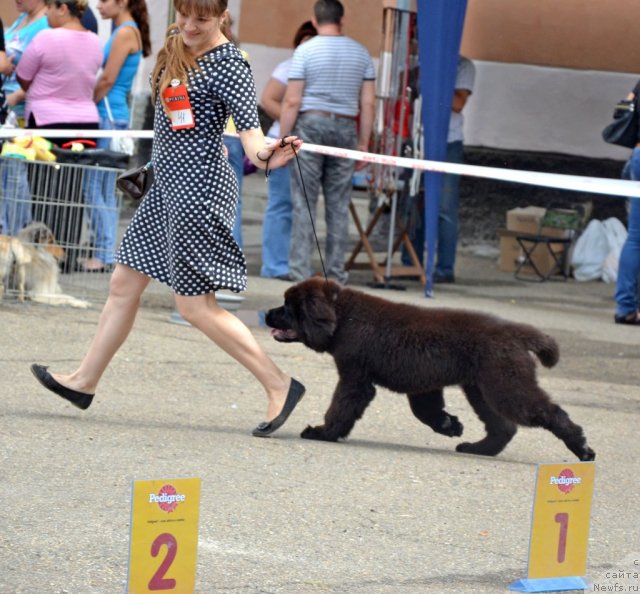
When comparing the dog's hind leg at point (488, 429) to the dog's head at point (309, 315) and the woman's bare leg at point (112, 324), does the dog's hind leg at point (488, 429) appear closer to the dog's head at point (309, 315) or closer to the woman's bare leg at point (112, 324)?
the dog's head at point (309, 315)

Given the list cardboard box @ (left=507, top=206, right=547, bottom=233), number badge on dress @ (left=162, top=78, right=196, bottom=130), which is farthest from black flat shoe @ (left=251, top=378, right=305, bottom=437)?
cardboard box @ (left=507, top=206, right=547, bottom=233)

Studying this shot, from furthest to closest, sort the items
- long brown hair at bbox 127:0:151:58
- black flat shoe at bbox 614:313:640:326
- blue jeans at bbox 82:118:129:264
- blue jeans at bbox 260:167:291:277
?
blue jeans at bbox 260:167:291:277
black flat shoe at bbox 614:313:640:326
long brown hair at bbox 127:0:151:58
blue jeans at bbox 82:118:129:264

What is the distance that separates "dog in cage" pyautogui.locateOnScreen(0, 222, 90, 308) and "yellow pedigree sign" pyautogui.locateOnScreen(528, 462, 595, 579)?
16.2ft

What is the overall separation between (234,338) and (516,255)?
7.17 metres

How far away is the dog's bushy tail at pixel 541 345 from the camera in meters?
5.38

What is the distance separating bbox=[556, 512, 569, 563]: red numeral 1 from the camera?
3.96m

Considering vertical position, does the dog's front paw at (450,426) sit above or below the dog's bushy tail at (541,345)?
below

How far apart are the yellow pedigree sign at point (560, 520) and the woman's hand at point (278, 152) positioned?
1.79 metres

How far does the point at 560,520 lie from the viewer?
13.0ft

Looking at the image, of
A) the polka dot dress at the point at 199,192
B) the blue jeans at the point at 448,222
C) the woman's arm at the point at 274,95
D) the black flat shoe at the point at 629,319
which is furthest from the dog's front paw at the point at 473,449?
the blue jeans at the point at 448,222

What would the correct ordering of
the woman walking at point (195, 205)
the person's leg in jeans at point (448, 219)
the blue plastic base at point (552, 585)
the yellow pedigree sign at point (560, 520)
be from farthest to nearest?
the person's leg in jeans at point (448, 219) → the woman walking at point (195, 205) → the blue plastic base at point (552, 585) → the yellow pedigree sign at point (560, 520)

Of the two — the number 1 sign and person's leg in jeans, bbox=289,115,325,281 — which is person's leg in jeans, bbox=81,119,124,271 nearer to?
person's leg in jeans, bbox=289,115,325,281

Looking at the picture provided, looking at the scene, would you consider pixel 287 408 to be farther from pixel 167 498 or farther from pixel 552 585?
pixel 167 498

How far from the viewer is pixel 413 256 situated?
10.8 m
